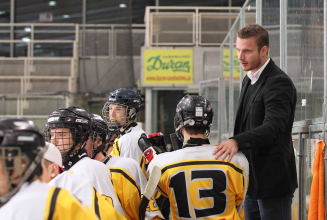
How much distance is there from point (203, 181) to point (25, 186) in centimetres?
103

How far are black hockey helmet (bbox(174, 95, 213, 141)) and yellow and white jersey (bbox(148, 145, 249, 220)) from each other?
13 centimetres

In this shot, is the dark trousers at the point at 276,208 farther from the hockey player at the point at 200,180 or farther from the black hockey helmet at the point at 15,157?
the black hockey helmet at the point at 15,157

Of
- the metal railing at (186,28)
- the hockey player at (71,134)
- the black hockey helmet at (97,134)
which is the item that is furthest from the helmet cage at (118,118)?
the metal railing at (186,28)

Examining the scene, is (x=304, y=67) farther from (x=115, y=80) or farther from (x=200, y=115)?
(x=115, y=80)

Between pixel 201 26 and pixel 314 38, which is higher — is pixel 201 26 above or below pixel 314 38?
above

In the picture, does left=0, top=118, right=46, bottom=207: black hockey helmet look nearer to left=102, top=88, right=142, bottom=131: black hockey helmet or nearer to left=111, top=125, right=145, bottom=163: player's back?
left=111, top=125, right=145, bottom=163: player's back

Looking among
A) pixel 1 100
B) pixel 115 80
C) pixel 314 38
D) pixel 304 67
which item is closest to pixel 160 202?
pixel 304 67

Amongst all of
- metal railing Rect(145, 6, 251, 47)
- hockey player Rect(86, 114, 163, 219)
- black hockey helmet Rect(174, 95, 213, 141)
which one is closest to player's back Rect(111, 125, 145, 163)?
hockey player Rect(86, 114, 163, 219)

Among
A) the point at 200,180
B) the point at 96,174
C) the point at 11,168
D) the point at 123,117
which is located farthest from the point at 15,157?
A: the point at 123,117

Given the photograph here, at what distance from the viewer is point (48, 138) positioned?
2064mm

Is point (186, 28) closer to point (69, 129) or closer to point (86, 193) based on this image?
point (69, 129)

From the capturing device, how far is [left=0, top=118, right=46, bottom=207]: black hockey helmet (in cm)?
100

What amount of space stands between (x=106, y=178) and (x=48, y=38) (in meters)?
9.10

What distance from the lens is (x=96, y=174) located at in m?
1.71
